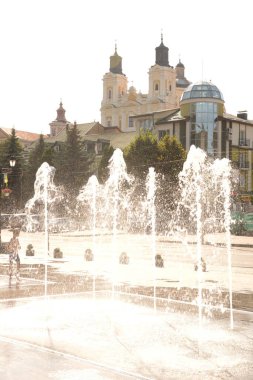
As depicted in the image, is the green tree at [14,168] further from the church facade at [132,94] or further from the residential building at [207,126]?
the church facade at [132,94]

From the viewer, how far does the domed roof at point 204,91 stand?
6222 cm

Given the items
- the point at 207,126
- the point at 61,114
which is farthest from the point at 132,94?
the point at 207,126

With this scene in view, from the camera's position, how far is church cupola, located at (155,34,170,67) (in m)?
101

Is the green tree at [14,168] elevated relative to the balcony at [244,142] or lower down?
lower down

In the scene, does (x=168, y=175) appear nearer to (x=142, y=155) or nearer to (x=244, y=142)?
(x=142, y=155)

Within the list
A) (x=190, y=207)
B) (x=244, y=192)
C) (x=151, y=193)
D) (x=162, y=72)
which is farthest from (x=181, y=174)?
(x=162, y=72)

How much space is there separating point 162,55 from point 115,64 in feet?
40.2

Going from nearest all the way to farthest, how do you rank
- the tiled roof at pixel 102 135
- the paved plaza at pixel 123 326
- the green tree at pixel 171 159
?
the paved plaza at pixel 123 326 < the green tree at pixel 171 159 < the tiled roof at pixel 102 135

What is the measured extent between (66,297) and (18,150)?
190 feet

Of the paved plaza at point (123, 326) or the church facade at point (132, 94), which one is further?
the church facade at point (132, 94)

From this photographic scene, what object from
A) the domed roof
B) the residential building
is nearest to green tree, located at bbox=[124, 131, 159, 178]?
the residential building

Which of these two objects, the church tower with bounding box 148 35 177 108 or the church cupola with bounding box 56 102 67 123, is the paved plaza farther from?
the church cupola with bounding box 56 102 67 123

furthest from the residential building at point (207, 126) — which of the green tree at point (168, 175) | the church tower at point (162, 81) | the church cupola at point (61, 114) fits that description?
the church cupola at point (61, 114)

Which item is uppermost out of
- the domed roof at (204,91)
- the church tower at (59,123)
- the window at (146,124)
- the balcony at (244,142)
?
the church tower at (59,123)
